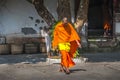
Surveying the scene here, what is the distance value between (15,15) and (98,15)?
422 centimetres

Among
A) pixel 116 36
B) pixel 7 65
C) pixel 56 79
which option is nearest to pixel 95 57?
pixel 116 36

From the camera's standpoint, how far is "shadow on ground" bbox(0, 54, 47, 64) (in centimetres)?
1523

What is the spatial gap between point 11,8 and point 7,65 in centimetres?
438

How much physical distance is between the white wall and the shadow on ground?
157 cm

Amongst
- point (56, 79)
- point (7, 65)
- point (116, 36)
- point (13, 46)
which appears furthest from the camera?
point (116, 36)

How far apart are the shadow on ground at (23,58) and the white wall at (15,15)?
61.9 inches

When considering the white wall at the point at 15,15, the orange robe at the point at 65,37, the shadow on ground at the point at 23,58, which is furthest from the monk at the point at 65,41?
the white wall at the point at 15,15

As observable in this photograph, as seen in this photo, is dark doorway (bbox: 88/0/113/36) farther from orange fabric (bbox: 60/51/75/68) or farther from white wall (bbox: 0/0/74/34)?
orange fabric (bbox: 60/51/75/68)

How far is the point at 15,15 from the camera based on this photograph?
18.0 meters

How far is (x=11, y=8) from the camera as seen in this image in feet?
58.9

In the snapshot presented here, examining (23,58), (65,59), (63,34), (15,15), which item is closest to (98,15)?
(15,15)

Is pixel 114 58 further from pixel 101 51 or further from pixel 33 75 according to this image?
pixel 33 75

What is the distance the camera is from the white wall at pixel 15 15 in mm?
17906

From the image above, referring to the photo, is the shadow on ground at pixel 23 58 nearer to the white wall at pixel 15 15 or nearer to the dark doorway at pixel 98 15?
the white wall at pixel 15 15
